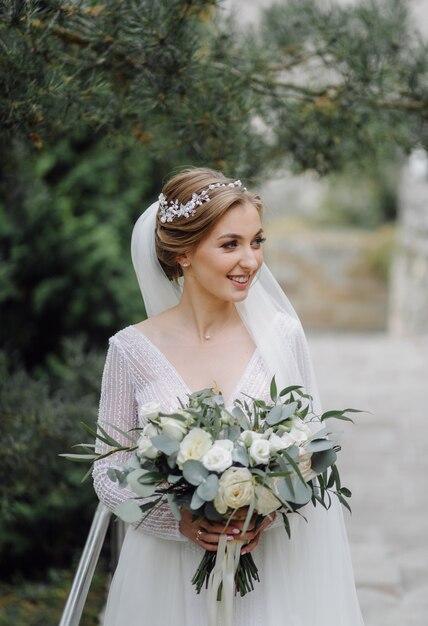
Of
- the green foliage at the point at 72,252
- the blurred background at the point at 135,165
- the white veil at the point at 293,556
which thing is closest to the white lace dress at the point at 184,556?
the white veil at the point at 293,556

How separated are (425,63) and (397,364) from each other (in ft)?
20.0

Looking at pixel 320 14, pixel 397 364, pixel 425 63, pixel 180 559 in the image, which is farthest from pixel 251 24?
pixel 397 364

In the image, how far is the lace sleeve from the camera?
2301 mm

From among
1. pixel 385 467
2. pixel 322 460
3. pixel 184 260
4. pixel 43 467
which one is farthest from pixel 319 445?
pixel 385 467

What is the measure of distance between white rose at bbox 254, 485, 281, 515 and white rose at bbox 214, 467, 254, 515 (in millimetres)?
35

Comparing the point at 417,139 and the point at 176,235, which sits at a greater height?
the point at 417,139

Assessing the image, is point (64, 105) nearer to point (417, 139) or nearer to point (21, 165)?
point (417, 139)

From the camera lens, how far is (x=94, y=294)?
5770mm

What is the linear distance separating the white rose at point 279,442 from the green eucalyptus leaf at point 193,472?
152 mm

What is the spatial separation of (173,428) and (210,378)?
368mm

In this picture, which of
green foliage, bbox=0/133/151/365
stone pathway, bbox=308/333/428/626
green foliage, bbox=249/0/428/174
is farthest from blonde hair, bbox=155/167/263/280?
green foliage, bbox=0/133/151/365

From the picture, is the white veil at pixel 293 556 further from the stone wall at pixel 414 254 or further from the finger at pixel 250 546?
the stone wall at pixel 414 254

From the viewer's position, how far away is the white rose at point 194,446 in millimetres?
1913

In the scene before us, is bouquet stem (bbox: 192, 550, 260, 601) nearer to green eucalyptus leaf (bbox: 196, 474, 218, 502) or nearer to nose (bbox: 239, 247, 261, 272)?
green eucalyptus leaf (bbox: 196, 474, 218, 502)
